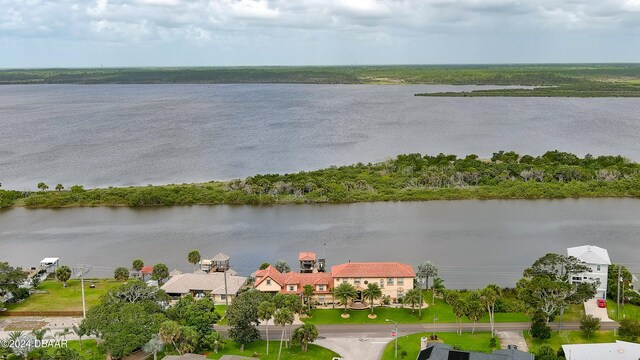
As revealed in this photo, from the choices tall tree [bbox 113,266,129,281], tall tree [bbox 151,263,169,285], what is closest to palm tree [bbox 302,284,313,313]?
tall tree [bbox 151,263,169,285]

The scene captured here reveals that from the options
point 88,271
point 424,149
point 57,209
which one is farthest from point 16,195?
point 424,149

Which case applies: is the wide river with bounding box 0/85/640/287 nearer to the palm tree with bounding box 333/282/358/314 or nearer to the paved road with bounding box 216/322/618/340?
the paved road with bounding box 216/322/618/340

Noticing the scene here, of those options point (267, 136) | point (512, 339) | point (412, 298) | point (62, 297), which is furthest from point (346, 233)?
point (267, 136)

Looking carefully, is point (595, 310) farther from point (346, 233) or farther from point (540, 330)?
point (346, 233)

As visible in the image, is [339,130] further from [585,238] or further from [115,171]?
[585,238]

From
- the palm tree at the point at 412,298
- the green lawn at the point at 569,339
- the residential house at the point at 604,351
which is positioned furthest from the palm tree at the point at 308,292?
the residential house at the point at 604,351

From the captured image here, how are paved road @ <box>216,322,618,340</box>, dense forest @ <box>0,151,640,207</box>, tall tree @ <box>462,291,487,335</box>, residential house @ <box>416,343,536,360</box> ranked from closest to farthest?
residential house @ <box>416,343,536,360</box>, tall tree @ <box>462,291,487,335</box>, paved road @ <box>216,322,618,340</box>, dense forest @ <box>0,151,640,207</box>
